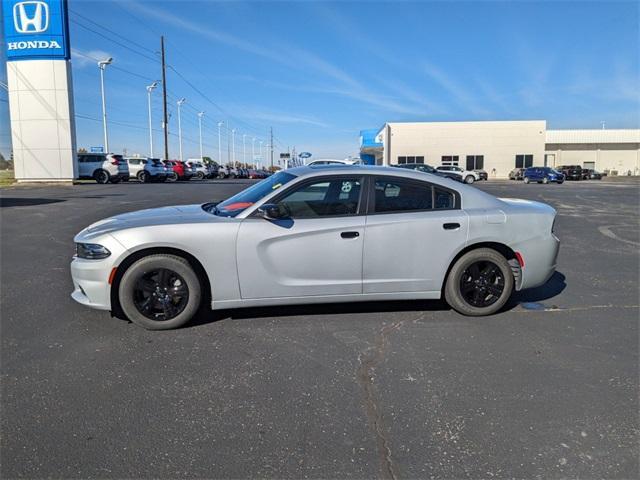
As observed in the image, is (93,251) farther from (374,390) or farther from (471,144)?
(471,144)

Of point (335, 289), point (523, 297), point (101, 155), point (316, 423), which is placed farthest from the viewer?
point (101, 155)

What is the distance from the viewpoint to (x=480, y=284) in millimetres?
4824

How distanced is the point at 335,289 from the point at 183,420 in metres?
1.97

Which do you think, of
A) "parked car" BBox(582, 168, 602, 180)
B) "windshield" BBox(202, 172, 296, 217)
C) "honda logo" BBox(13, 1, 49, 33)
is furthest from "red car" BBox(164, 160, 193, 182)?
"parked car" BBox(582, 168, 602, 180)

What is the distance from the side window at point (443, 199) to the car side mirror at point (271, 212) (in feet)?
4.94

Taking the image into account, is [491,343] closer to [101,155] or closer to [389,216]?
[389,216]

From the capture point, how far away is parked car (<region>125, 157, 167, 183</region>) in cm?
3344

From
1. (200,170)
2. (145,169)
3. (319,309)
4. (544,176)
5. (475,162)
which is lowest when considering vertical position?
(319,309)

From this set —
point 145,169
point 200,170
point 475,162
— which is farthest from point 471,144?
point 145,169

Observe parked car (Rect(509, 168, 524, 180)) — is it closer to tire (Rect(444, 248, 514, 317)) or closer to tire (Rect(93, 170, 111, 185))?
tire (Rect(93, 170, 111, 185))

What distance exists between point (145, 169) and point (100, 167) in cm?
348

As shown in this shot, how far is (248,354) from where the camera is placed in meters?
3.91

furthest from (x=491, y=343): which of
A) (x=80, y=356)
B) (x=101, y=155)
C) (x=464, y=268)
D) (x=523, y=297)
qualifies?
(x=101, y=155)

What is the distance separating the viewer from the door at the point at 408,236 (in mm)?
4582
